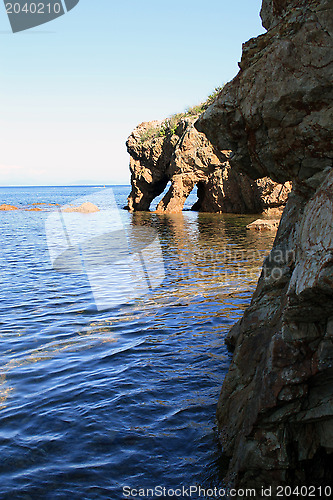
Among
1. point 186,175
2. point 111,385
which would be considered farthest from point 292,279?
point 186,175

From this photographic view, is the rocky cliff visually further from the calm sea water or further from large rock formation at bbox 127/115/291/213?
the calm sea water

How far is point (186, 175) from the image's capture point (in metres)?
40.4

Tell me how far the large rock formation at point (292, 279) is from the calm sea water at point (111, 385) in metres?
0.78

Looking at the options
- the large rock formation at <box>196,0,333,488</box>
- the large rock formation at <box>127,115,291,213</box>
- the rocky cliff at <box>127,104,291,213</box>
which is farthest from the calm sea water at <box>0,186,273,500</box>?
the large rock formation at <box>127,115,291,213</box>

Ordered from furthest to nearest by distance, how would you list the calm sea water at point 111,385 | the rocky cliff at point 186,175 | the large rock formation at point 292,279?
the rocky cliff at point 186,175 → the calm sea water at point 111,385 → the large rock formation at point 292,279

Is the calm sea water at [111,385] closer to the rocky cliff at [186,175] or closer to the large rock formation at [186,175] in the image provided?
the rocky cliff at [186,175]

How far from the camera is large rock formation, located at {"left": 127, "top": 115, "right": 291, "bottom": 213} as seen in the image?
36.0 m

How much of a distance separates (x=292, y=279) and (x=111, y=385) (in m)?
3.91

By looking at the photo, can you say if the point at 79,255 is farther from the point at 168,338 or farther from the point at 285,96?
the point at 285,96

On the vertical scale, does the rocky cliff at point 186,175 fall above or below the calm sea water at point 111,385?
above

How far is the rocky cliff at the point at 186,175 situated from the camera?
3597 centimetres

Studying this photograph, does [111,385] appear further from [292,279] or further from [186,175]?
[186,175]

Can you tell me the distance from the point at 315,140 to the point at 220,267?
11.6 metres

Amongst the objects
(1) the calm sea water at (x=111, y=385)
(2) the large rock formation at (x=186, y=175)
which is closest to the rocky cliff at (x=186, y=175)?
(2) the large rock formation at (x=186, y=175)
